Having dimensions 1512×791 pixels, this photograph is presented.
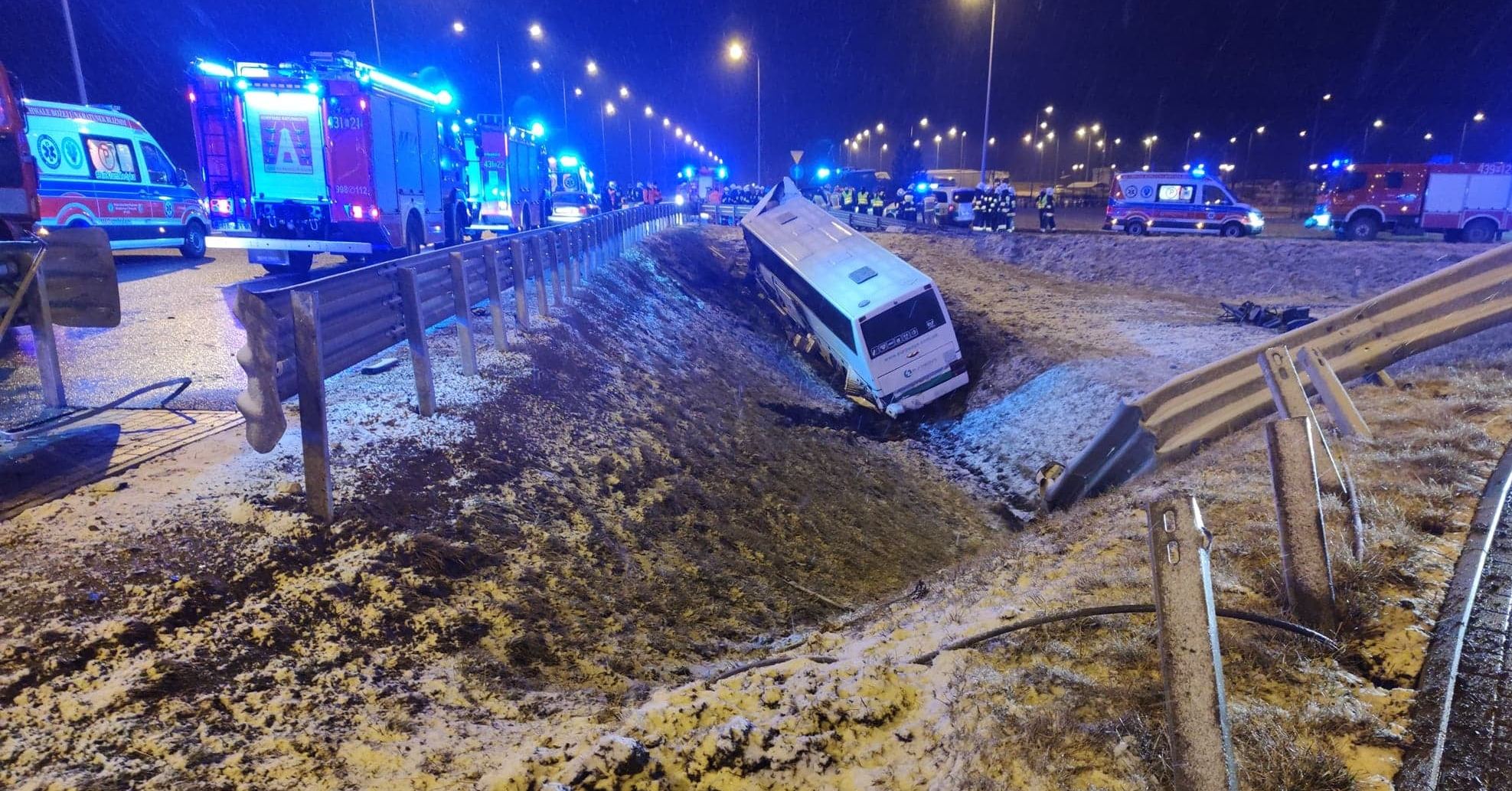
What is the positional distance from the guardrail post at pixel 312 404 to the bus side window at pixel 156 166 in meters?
14.5

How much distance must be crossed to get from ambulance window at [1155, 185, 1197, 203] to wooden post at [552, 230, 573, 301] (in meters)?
23.3

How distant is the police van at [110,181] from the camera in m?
13.3

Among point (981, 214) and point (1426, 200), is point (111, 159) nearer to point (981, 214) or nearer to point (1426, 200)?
point (981, 214)

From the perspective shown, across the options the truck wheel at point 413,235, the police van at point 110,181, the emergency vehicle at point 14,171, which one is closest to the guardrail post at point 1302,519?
the emergency vehicle at point 14,171

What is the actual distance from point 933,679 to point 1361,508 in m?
2.79

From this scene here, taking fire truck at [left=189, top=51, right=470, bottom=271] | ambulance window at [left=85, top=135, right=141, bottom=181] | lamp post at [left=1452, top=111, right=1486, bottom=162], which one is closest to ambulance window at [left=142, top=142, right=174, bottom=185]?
ambulance window at [left=85, top=135, right=141, bottom=181]

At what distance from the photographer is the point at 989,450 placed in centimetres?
1201

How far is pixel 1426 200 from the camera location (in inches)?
971

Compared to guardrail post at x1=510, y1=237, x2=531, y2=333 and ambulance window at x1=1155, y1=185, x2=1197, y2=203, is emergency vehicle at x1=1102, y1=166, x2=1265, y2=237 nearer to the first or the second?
ambulance window at x1=1155, y1=185, x2=1197, y2=203

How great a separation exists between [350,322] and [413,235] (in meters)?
10.4

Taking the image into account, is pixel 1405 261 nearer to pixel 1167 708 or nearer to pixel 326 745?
pixel 1167 708

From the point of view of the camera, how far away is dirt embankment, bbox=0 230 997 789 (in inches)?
112

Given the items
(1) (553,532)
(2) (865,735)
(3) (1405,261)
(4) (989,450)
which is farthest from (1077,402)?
(3) (1405,261)

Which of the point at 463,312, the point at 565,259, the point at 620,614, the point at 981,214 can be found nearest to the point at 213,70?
the point at 565,259
